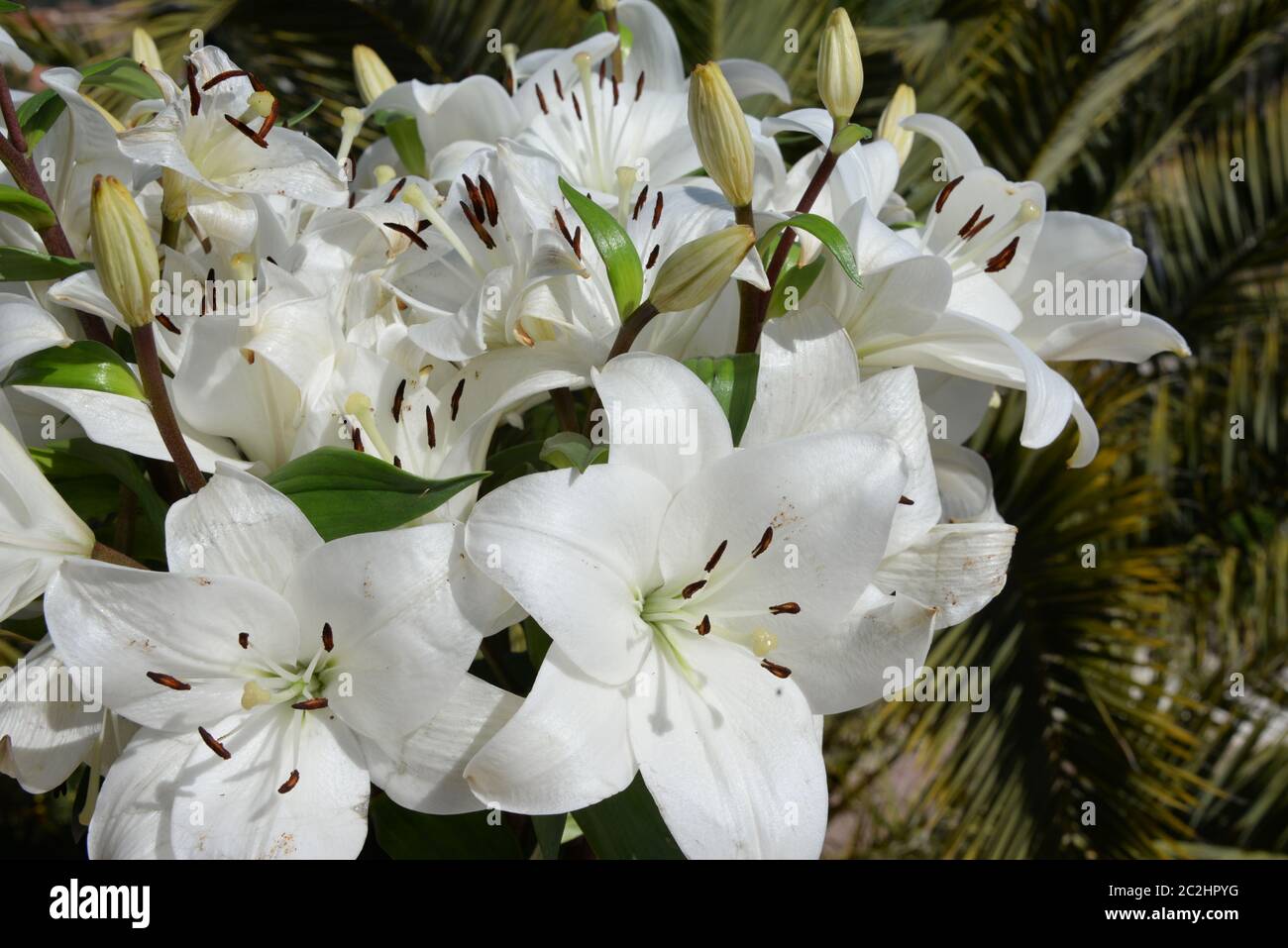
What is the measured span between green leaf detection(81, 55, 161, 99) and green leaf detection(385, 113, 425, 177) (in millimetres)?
148

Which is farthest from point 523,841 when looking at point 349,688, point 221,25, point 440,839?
point 221,25

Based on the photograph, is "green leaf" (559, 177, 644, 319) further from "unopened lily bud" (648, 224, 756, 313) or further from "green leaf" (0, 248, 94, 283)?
"green leaf" (0, 248, 94, 283)

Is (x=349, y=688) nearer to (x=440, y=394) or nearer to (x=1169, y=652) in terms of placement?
(x=440, y=394)

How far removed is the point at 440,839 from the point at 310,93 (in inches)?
67.8

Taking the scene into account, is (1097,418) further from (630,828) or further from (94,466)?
(94,466)

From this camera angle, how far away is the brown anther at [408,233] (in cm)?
57

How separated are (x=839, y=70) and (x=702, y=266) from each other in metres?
0.14

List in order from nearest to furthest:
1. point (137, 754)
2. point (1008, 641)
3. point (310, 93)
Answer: point (137, 754) → point (1008, 641) → point (310, 93)

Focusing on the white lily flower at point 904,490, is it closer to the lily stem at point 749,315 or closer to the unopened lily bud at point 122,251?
the lily stem at point 749,315

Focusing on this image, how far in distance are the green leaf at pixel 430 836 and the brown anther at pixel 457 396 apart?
0.20 metres

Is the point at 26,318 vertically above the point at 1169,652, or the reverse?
the point at 26,318

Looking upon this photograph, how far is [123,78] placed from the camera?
61 cm

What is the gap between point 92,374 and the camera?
500mm

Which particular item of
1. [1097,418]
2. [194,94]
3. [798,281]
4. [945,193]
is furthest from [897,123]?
[1097,418]
